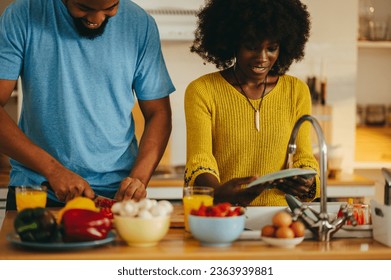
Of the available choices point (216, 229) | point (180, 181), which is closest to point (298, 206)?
point (216, 229)

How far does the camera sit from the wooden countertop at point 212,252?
170 cm

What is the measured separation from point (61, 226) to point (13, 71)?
2.62ft

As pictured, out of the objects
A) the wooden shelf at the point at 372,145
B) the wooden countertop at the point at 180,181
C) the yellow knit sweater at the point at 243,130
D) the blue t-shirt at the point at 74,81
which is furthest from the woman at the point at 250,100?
the wooden shelf at the point at 372,145

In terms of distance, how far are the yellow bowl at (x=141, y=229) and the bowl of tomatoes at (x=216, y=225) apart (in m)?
0.08

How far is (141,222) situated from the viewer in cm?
176

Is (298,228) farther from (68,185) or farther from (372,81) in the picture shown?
(372,81)

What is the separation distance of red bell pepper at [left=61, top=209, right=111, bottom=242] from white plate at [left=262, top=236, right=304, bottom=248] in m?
0.41

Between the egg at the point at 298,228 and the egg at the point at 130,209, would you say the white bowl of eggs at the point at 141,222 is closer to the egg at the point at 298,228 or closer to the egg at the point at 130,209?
the egg at the point at 130,209

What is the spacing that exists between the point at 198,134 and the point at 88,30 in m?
0.51

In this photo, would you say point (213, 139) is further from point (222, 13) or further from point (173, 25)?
point (173, 25)

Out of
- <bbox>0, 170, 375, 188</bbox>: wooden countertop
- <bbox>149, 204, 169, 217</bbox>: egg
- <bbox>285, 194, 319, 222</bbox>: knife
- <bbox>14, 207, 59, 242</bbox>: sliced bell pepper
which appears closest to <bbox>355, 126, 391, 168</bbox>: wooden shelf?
<bbox>0, 170, 375, 188</bbox>: wooden countertop

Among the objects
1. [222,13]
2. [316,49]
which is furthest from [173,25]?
[222,13]

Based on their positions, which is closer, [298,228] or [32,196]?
[298,228]

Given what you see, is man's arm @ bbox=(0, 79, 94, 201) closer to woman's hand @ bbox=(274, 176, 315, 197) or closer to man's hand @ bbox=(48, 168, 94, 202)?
man's hand @ bbox=(48, 168, 94, 202)
